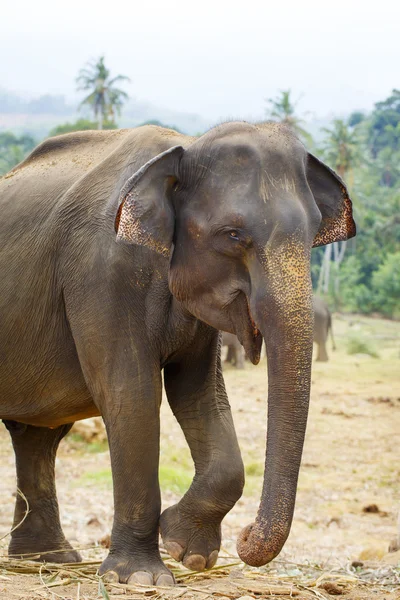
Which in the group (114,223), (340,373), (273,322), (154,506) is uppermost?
(114,223)

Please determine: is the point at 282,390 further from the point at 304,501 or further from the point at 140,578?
the point at 304,501

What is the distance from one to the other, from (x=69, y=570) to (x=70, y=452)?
5.58 m

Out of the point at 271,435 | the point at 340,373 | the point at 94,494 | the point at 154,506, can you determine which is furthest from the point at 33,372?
the point at 340,373

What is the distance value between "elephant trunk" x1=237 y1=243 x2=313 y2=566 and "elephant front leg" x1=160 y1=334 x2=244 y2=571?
0.68 m

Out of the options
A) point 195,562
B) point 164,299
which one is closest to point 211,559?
point 195,562

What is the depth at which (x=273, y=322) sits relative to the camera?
338cm

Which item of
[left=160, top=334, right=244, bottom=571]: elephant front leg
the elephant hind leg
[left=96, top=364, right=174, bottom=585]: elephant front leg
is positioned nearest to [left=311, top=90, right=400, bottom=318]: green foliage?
the elephant hind leg

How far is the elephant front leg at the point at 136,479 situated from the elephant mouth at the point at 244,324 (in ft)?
1.70

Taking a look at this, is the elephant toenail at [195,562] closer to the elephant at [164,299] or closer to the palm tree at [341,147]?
the elephant at [164,299]

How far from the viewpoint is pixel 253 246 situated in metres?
3.50

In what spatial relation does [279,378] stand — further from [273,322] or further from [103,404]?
[103,404]

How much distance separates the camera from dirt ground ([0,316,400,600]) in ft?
13.7

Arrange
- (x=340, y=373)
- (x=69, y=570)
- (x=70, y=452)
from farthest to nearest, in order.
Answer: (x=340, y=373)
(x=70, y=452)
(x=69, y=570)

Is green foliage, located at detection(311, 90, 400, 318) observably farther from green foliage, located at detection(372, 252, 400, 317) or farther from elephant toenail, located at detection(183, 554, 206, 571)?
elephant toenail, located at detection(183, 554, 206, 571)
